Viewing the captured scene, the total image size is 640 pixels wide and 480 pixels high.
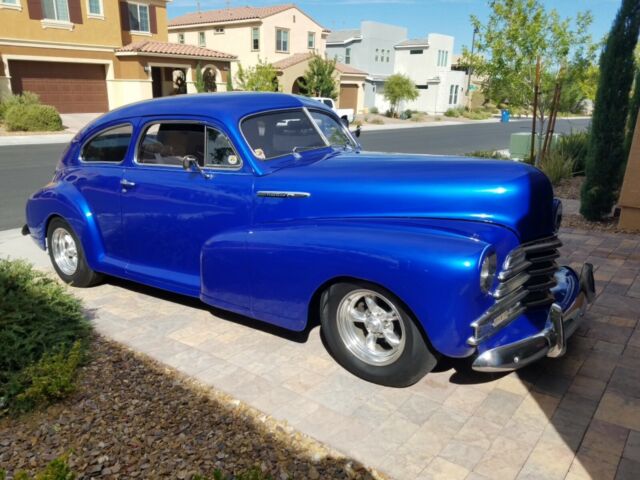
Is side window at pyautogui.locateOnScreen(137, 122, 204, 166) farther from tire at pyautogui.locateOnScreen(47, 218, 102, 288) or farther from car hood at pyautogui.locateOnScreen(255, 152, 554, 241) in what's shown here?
tire at pyautogui.locateOnScreen(47, 218, 102, 288)

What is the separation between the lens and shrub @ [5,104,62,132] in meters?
21.5

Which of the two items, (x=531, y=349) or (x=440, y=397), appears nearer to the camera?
(x=531, y=349)

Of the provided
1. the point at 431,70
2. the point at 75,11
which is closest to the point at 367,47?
the point at 431,70

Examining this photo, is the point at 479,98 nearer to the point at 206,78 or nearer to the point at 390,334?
the point at 206,78

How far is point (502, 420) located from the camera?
3123 millimetres

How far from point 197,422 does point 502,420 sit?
1.84 metres

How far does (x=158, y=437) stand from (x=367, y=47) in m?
52.4

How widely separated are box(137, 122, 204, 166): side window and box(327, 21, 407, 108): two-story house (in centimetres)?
4617

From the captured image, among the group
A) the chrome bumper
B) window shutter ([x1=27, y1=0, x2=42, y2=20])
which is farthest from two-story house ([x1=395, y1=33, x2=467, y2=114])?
the chrome bumper

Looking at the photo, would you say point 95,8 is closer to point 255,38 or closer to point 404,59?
point 255,38

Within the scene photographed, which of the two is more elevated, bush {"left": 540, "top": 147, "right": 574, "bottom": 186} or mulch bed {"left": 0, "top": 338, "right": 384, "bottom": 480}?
bush {"left": 540, "top": 147, "right": 574, "bottom": 186}

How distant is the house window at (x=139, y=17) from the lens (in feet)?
102

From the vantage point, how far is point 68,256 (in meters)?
5.52

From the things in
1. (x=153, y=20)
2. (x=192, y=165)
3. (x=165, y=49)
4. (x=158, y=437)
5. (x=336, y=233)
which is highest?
(x=153, y=20)
